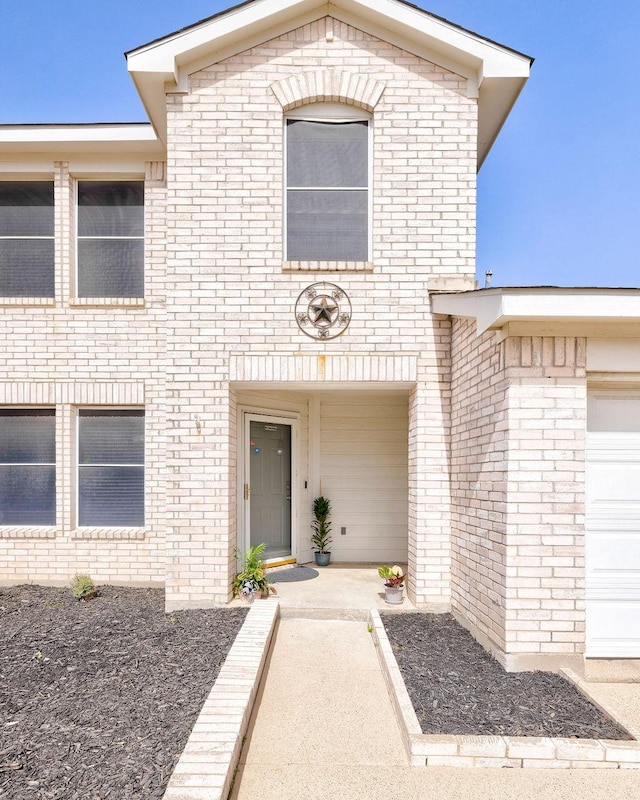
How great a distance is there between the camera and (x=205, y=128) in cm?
611

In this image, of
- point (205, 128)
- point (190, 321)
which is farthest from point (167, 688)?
point (205, 128)

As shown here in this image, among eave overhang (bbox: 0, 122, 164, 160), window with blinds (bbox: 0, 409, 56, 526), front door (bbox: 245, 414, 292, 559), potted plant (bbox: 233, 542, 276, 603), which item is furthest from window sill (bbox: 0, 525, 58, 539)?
eave overhang (bbox: 0, 122, 164, 160)

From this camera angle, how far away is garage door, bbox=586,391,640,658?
4574 mm

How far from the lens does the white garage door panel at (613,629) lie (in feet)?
15.0

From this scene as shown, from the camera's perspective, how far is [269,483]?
25.9 ft

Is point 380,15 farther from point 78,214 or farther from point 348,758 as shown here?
point 348,758

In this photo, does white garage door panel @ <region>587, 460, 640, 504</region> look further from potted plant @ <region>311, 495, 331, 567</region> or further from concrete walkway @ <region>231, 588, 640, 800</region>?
potted plant @ <region>311, 495, 331, 567</region>

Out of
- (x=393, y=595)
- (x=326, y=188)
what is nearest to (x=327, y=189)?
(x=326, y=188)

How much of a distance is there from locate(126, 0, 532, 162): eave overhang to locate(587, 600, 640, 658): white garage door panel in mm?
5678

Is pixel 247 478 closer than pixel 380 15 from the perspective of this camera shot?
No

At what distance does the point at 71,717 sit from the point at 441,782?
2523mm

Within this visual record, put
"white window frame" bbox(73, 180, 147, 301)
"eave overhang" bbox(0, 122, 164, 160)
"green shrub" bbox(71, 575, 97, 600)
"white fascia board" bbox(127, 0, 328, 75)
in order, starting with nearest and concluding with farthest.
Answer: "white fascia board" bbox(127, 0, 328, 75) → "green shrub" bbox(71, 575, 97, 600) → "eave overhang" bbox(0, 122, 164, 160) → "white window frame" bbox(73, 180, 147, 301)

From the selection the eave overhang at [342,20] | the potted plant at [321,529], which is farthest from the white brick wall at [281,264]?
the potted plant at [321,529]

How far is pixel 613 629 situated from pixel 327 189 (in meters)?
5.51
